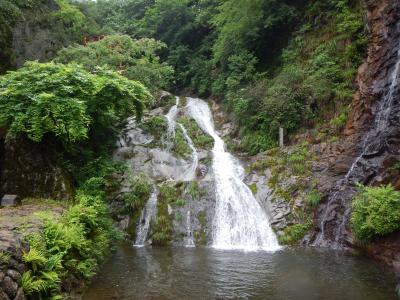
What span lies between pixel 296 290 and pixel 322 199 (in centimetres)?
665

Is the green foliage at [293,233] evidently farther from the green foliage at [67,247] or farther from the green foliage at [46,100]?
the green foliage at [46,100]

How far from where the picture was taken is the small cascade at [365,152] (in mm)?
13492

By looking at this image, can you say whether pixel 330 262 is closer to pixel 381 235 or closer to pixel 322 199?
pixel 381 235

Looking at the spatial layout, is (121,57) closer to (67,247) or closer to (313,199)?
(313,199)

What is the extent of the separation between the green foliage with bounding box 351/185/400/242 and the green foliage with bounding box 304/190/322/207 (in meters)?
2.66

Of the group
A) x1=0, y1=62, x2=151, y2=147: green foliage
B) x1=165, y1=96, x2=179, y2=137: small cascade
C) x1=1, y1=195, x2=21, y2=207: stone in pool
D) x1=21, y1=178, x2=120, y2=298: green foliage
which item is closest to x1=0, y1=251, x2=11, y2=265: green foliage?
x1=21, y1=178, x2=120, y2=298: green foliage

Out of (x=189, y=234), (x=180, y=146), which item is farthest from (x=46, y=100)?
(x=180, y=146)

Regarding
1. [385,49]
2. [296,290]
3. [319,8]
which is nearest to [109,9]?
[319,8]

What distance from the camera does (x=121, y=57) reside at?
1953 centimetres

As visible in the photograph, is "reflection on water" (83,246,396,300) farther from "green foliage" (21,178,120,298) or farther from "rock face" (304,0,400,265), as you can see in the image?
"rock face" (304,0,400,265)

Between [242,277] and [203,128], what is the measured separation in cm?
1480

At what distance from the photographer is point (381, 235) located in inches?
446

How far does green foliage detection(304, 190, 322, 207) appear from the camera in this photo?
1441 cm

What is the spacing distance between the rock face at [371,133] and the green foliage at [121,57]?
10.5 m
